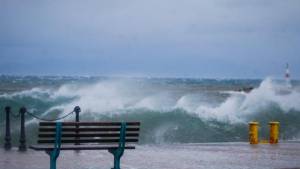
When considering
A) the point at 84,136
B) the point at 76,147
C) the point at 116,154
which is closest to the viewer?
the point at 76,147

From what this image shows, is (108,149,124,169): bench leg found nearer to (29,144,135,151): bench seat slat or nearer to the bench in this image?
the bench

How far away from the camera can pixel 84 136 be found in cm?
1334

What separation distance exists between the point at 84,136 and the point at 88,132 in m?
0.13

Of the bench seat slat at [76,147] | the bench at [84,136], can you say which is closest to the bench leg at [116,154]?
the bench at [84,136]

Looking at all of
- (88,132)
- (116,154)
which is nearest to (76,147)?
(88,132)

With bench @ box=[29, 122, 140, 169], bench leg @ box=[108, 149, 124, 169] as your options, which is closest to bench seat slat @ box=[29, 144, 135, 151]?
bench @ box=[29, 122, 140, 169]

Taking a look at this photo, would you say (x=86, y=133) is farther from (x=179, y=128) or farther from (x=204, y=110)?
(x=204, y=110)

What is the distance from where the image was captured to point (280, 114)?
3475 centimetres

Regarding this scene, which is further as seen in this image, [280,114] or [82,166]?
[280,114]

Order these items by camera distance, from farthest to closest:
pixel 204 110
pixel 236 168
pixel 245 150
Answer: pixel 204 110 → pixel 245 150 → pixel 236 168

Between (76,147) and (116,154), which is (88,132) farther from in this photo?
(116,154)

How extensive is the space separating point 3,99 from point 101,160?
28.6m

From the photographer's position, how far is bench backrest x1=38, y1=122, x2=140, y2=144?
42.8 feet

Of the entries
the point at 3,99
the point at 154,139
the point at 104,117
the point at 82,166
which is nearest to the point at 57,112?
the point at 104,117
